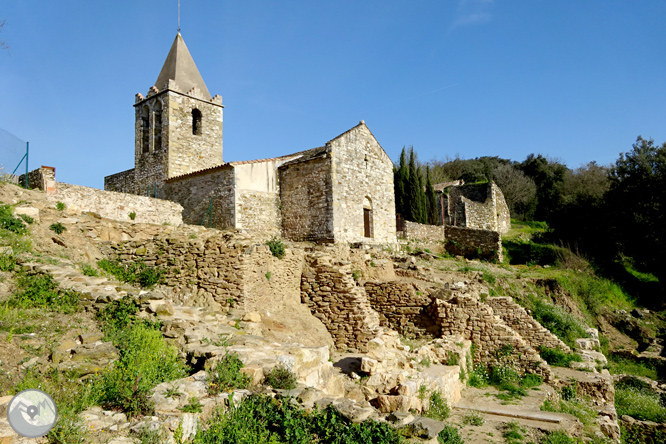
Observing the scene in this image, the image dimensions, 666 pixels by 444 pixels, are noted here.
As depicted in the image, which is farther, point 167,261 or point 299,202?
point 299,202

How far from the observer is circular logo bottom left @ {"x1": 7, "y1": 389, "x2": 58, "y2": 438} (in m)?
3.12

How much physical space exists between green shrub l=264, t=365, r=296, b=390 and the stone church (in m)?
11.7

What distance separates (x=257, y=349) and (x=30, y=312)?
3.52m

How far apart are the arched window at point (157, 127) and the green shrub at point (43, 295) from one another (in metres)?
17.5

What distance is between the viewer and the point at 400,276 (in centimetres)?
1678

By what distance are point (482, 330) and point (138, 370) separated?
9.98 meters

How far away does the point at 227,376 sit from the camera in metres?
6.14

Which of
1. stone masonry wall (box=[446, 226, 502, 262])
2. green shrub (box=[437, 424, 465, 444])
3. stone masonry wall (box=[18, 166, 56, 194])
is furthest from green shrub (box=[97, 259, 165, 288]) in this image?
stone masonry wall (box=[446, 226, 502, 262])

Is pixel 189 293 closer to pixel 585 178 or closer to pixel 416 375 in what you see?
pixel 416 375

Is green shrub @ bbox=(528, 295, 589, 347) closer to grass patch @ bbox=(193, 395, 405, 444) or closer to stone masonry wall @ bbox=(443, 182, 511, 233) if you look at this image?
grass patch @ bbox=(193, 395, 405, 444)

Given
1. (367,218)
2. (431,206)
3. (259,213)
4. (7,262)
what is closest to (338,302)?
(7,262)

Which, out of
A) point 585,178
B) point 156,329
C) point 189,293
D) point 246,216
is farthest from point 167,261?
point 585,178

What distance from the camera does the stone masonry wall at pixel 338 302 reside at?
12.5 m

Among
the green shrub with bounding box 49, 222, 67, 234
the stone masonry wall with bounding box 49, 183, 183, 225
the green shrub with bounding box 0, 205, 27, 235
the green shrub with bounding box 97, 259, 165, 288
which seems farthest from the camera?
the stone masonry wall with bounding box 49, 183, 183, 225
